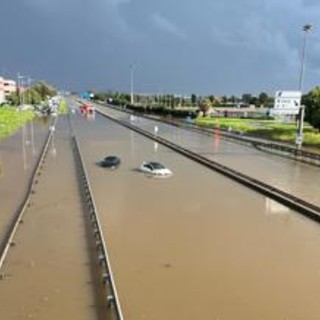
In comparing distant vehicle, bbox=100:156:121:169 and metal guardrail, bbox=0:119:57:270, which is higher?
metal guardrail, bbox=0:119:57:270

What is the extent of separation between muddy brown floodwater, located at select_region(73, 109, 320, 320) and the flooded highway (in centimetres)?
249

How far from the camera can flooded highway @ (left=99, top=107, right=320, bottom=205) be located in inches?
1203

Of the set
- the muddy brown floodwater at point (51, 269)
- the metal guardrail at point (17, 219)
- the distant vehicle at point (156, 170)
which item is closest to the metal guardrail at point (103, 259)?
the muddy brown floodwater at point (51, 269)

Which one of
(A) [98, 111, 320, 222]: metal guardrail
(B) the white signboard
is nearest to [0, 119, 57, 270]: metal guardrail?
(A) [98, 111, 320, 222]: metal guardrail

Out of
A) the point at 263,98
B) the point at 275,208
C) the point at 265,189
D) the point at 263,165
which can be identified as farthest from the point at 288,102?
the point at 263,98

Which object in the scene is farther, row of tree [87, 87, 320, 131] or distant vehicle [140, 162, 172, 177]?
row of tree [87, 87, 320, 131]

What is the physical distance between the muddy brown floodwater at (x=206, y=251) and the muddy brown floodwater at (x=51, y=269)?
0.83 meters

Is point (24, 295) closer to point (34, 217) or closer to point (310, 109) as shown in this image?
point (34, 217)

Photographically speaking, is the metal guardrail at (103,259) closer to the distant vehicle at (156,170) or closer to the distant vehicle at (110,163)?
the distant vehicle at (156,170)

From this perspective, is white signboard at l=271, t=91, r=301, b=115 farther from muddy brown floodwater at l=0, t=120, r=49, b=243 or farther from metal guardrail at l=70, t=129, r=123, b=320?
metal guardrail at l=70, t=129, r=123, b=320

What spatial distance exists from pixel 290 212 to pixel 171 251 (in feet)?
25.9

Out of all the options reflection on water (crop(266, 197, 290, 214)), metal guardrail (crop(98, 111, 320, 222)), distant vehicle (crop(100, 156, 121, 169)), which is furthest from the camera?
distant vehicle (crop(100, 156, 121, 169))

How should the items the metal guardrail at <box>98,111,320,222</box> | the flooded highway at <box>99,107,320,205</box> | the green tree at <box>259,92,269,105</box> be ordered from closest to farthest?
the metal guardrail at <box>98,111,320,222</box> < the flooded highway at <box>99,107,320,205</box> < the green tree at <box>259,92,269,105</box>

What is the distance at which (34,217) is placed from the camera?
2302cm
